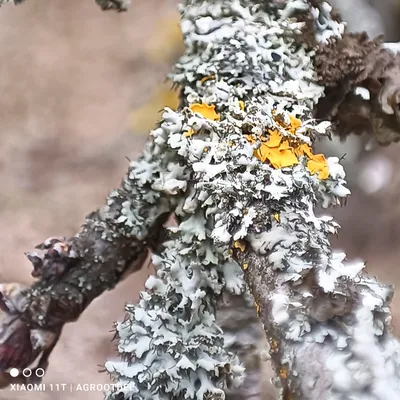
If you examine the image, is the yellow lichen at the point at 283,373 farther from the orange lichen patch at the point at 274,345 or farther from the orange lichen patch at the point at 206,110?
the orange lichen patch at the point at 206,110

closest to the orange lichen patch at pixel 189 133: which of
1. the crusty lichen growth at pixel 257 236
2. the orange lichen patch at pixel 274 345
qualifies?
the crusty lichen growth at pixel 257 236

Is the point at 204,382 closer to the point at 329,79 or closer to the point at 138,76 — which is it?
the point at 329,79

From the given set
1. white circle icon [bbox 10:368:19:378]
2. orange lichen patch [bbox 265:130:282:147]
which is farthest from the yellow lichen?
white circle icon [bbox 10:368:19:378]

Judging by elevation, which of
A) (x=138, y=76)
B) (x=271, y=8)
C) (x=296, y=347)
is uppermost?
(x=138, y=76)

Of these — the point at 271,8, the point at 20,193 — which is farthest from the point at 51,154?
the point at 271,8

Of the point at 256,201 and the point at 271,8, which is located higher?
the point at 271,8

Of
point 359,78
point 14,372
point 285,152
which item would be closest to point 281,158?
point 285,152

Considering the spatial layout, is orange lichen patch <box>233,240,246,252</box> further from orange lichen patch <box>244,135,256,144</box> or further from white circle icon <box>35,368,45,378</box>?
white circle icon <box>35,368,45,378</box>
